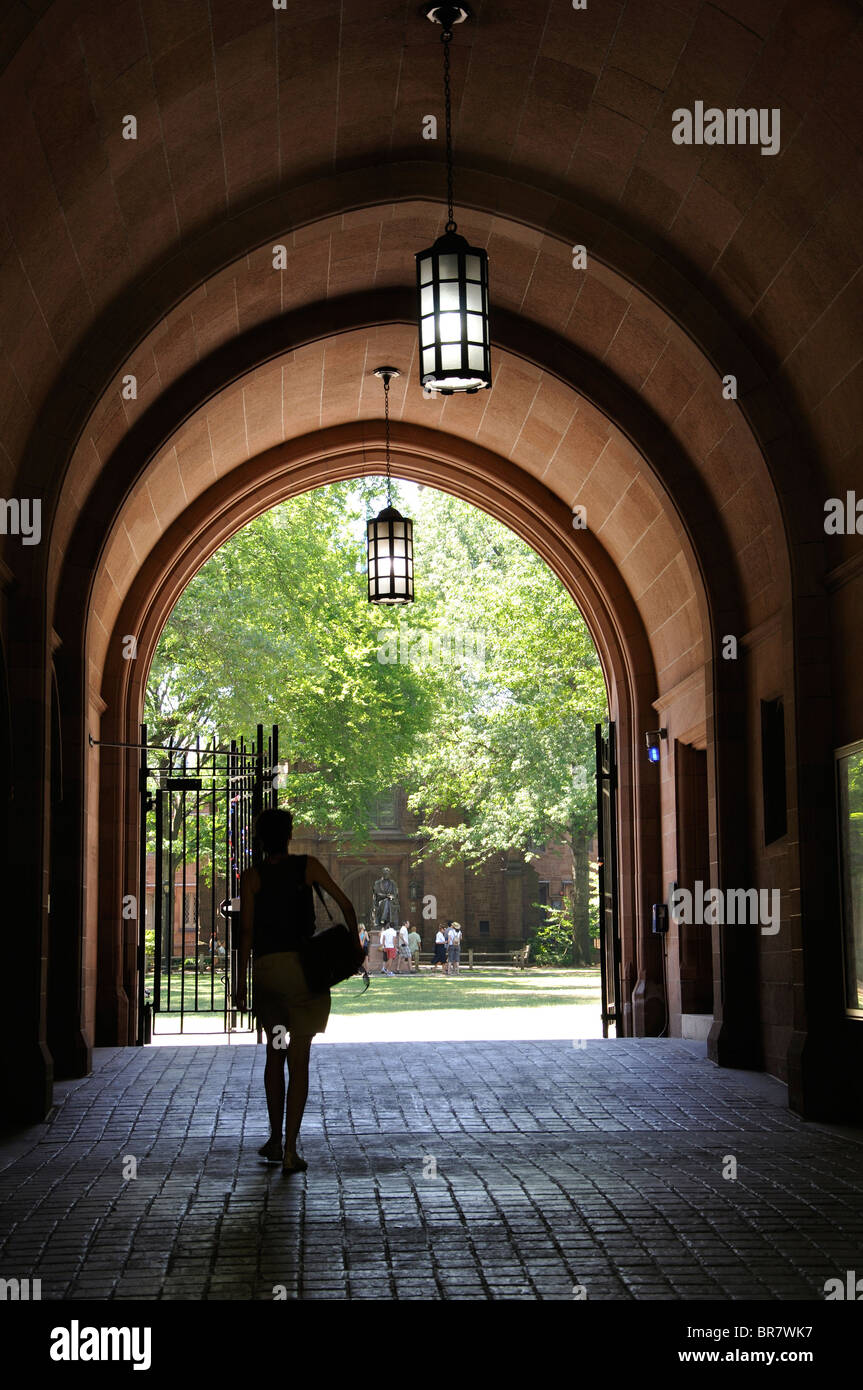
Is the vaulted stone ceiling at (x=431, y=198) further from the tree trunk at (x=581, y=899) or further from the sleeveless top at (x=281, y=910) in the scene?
the tree trunk at (x=581, y=899)

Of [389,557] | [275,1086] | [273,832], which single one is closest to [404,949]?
[389,557]

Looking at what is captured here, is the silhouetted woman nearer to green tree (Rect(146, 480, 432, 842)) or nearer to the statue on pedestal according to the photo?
green tree (Rect(146, 480, 432, 842))

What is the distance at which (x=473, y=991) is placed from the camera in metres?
23.0

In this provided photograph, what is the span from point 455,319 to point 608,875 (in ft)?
21.9

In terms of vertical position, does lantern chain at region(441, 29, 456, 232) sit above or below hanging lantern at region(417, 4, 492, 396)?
above

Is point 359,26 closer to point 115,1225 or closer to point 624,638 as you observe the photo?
point 115,1225

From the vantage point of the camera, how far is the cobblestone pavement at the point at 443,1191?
161 inches

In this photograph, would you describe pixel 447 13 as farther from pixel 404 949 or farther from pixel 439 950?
pixel 439 950

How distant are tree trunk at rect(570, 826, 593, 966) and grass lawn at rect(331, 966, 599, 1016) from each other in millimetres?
597

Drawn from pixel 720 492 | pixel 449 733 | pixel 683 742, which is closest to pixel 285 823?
pixel 720 492

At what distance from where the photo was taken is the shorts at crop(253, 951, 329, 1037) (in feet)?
18.9

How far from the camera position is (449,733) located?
33.1 metres

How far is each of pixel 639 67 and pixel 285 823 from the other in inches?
162

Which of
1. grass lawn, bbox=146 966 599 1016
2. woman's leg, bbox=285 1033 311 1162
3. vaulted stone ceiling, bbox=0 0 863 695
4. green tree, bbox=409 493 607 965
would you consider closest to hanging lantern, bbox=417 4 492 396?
vaulted stone ceiling, bbox=0 0 863 695
